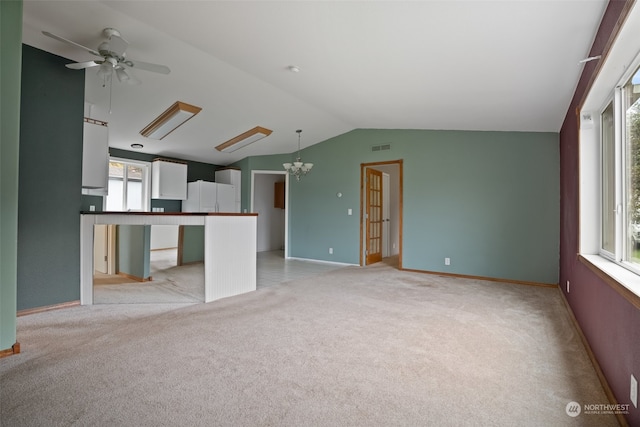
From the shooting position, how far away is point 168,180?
683cm

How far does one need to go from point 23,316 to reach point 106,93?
9.16ft

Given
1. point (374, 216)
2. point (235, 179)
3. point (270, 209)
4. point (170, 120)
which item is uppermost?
point (170, 120)

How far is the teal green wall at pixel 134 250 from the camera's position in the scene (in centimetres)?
444

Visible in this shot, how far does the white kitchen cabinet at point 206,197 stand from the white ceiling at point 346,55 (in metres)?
2.13

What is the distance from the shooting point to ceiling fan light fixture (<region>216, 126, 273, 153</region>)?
19.9 ft

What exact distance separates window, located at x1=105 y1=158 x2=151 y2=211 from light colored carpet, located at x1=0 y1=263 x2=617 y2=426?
3.59m

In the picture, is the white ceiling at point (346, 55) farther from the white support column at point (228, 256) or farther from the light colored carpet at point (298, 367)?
the light colored carpet at point (298, 367)

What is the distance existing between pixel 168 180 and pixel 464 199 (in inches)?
228

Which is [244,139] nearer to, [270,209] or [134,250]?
[134,250]

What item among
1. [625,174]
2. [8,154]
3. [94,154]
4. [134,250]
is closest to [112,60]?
[8,154]

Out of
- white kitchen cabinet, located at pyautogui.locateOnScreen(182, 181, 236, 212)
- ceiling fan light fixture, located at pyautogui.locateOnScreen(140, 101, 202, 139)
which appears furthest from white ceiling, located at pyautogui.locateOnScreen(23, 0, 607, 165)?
white kitchen cabinet, located at pyautogui.locateOnScreen(182, 181, 236, 212)

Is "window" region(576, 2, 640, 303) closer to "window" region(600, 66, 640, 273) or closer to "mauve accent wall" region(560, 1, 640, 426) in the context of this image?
"window" region(600, 66, 640, 273)

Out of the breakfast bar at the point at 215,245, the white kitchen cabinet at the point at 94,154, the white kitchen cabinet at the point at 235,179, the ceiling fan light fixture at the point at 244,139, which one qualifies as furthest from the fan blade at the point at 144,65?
the white kitchen cabinet at the point at 235,179

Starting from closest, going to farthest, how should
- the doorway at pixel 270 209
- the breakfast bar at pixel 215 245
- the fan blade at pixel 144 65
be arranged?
the fan blade at pixel 144 65, the breakfast bar at pixel 215 245, the doorway at pixel 270 209
